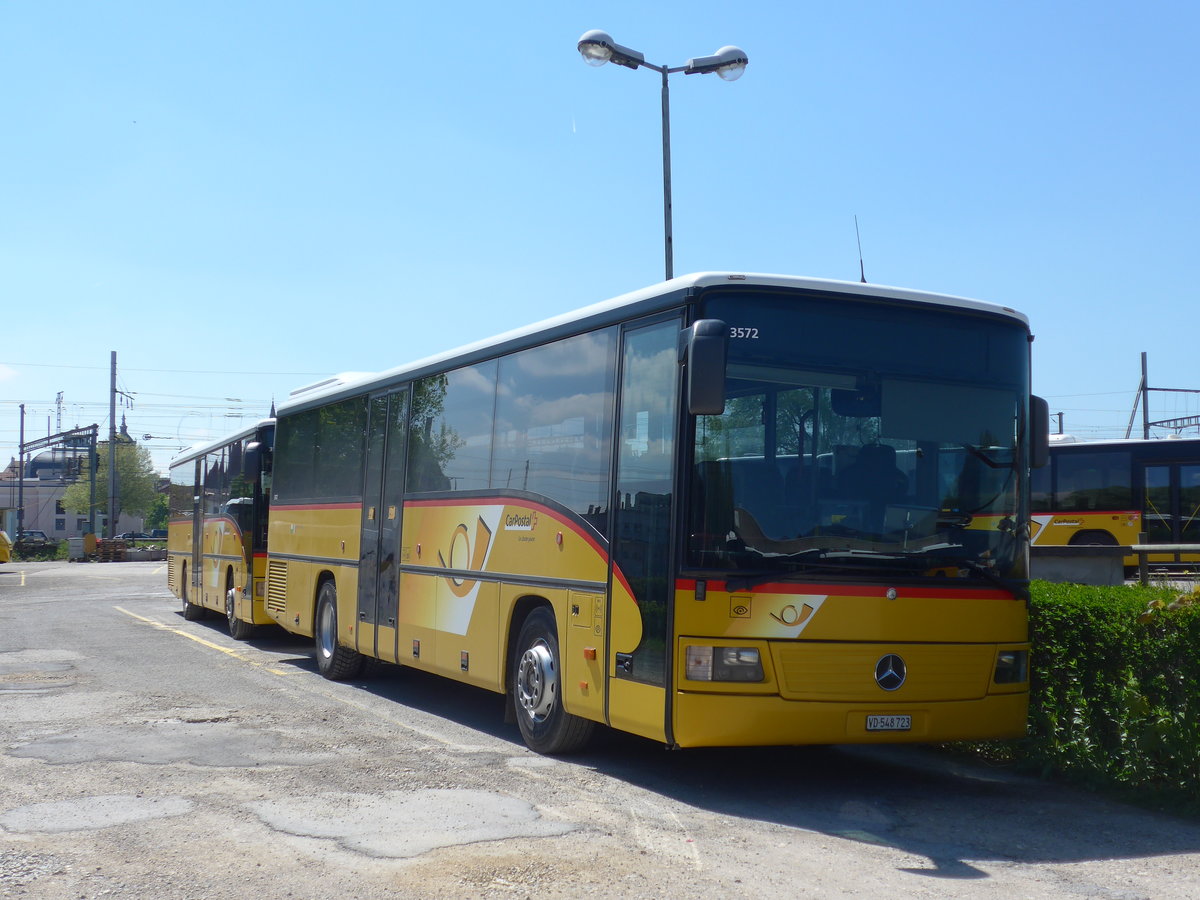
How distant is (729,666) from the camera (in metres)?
7.52

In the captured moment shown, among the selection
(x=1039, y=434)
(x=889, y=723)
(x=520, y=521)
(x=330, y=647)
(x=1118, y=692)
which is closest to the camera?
(x=889, y=723)

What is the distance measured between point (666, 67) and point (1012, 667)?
10.9m

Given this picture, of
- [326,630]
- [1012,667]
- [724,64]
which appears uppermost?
[724,64]

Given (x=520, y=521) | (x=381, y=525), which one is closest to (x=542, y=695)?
(x=520, y=521)

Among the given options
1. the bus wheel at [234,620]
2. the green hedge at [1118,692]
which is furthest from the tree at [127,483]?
the green hedge at [1118,692]

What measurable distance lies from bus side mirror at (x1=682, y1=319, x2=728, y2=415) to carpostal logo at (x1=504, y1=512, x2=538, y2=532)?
8.71 ft

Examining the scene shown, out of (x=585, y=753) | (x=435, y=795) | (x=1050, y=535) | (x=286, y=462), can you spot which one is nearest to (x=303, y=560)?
(x=286, y=462)

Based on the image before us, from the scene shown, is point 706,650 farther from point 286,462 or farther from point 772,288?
point 286,462

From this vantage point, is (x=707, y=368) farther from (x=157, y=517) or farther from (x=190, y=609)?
(x=157, y=517)

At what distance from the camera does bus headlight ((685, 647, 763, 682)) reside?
7.51 meters

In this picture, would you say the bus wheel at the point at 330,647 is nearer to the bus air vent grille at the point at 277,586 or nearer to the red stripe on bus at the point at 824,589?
the bus air vent grille at the point at 277,586

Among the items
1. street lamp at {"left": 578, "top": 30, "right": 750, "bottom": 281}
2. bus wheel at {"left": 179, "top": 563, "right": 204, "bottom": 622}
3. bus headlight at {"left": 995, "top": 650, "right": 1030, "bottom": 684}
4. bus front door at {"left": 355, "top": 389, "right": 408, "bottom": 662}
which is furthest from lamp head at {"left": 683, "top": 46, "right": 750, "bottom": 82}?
Result: bus wheel at {"left": 179, "top": 563, "right": 204, "bottom": 622}

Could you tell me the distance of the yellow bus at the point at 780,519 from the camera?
297 inches

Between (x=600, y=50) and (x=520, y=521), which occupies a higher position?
(x=600, y=50)
